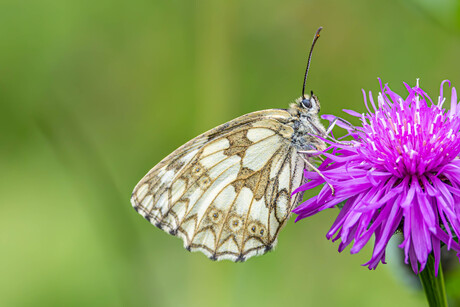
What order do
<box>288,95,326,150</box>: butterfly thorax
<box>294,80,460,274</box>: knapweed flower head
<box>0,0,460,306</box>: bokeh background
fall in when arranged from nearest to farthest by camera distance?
<box>294,80,460,274</box>: knapweed flower head → <box>288,95,326,150</box>: butterfly thorax → <box>0,0,460,306</box>: bokeh background

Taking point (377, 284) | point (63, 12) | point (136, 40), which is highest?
point (63, 12)

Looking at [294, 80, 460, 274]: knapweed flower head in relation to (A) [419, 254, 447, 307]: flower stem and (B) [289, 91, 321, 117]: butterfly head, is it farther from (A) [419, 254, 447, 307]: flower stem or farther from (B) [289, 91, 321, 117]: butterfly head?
(B) [289, 91, 321, 117]: butterfly head

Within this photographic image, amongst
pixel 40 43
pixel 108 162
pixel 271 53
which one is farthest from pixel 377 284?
pixel 40 43

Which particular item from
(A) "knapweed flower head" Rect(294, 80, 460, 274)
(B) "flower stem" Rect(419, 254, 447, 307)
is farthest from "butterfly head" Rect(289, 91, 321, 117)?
(B) "flower stem" Rect(419, 254, 447, 307)

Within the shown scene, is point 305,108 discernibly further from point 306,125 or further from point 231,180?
point 231,180

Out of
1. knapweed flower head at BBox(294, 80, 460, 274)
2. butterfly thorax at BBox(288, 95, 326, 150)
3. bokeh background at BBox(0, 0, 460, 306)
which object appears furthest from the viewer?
bokeh background at BBox(0, 0, 460, 306)

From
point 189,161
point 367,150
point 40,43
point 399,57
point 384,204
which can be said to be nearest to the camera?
point 384,204

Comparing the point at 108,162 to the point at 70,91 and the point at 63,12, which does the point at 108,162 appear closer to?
the point at 70,91
